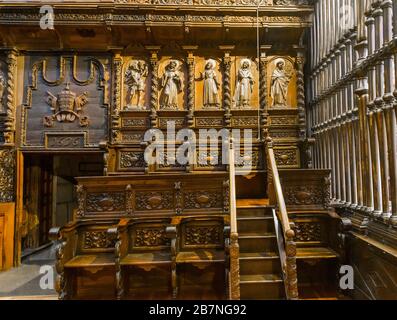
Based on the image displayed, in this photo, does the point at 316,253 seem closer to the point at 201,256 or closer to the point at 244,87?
the point at 201,256

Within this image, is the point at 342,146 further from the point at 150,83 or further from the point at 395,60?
the point at 150,83

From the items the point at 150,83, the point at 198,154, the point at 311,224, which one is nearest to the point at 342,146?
the point at 311,224

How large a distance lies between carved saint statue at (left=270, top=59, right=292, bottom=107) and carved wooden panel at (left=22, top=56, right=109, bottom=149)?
3032mm

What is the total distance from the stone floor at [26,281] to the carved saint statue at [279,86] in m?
4.55

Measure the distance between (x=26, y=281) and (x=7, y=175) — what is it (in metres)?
1.80

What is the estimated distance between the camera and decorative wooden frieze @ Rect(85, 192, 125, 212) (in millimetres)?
3471

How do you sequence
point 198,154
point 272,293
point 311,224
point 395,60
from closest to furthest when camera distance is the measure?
point 395,60 < point 272,293 < point 311,224 < point 198,154

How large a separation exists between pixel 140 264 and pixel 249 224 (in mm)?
1371

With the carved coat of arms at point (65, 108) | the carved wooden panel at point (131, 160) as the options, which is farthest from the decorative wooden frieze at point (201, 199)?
the carved coat of arms at point (65, 108)

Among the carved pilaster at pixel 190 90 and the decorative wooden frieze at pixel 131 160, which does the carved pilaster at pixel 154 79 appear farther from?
the decorative wooden frieze at pixel 131 160

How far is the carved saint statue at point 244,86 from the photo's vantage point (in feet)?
16.1

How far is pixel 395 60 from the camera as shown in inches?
102

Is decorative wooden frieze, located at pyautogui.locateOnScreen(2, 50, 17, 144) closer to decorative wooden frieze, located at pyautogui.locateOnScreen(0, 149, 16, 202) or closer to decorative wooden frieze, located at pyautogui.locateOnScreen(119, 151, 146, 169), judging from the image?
decorative wooden frieze, located at pyautogui.locateOnScreen(0, 149, 16, 202)

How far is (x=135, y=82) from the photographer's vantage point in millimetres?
4879
